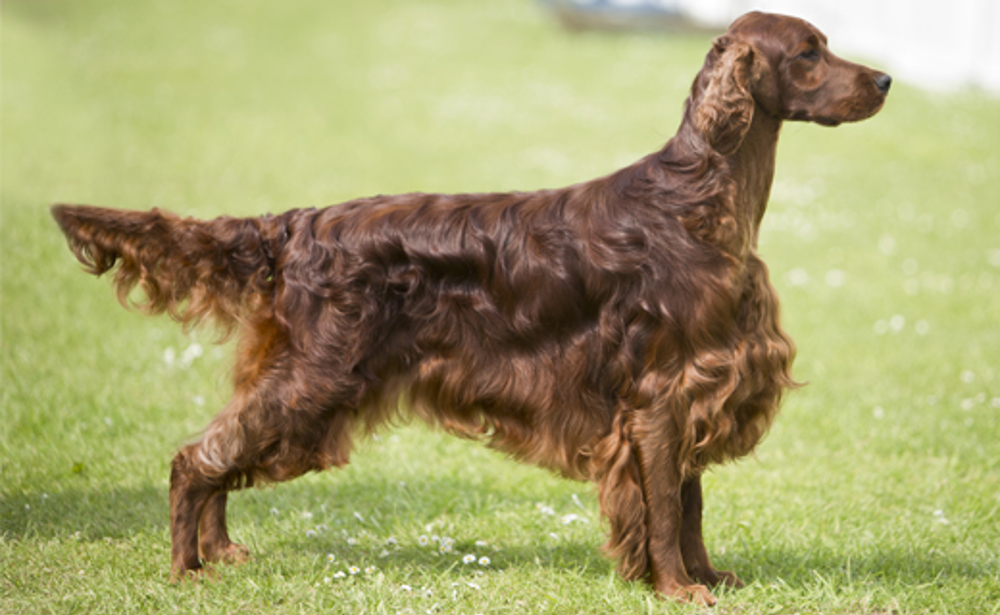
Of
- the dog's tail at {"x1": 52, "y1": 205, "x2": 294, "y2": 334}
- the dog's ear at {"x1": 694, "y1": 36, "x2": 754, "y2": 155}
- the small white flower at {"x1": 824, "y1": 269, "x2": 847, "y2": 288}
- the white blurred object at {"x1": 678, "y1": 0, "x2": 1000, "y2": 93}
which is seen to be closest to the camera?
the dog's ear at {"x1": 694, "y1": 36, "x2": 754, "y2": 155}

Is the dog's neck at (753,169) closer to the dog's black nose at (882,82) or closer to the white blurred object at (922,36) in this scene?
the dog's black nose at (882,82)

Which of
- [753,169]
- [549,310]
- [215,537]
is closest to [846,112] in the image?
[753,169]

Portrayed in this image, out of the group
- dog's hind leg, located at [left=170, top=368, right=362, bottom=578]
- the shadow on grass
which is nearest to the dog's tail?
dog's hind leg, located at [left=170, top=368, right=362, bottom=578]

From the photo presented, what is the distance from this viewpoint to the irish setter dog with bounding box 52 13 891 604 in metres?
3.65

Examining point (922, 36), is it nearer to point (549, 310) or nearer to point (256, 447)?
point (549, 310)

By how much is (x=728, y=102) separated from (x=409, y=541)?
2.17 meters

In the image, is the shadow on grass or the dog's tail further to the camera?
the shadow on grass

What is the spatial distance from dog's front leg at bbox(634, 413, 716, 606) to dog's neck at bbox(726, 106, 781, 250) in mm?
746

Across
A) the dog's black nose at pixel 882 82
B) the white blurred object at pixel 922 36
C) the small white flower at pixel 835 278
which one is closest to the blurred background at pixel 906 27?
the white blurred object at pixel 922 36

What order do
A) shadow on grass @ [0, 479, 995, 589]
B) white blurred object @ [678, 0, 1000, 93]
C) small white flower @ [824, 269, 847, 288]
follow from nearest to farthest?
shadow on grass @ [0, 479, 995, 589] < small white flower @ [824, 269, 847, 288] < white blurred object @ [678, 0, 1000, 93]

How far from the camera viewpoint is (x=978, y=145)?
14.2 m

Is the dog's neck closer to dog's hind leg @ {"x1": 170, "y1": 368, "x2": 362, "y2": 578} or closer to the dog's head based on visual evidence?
the dog's head

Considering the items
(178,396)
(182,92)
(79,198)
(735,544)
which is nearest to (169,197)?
(79,198)

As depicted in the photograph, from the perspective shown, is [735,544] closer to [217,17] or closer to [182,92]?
[182,92]
